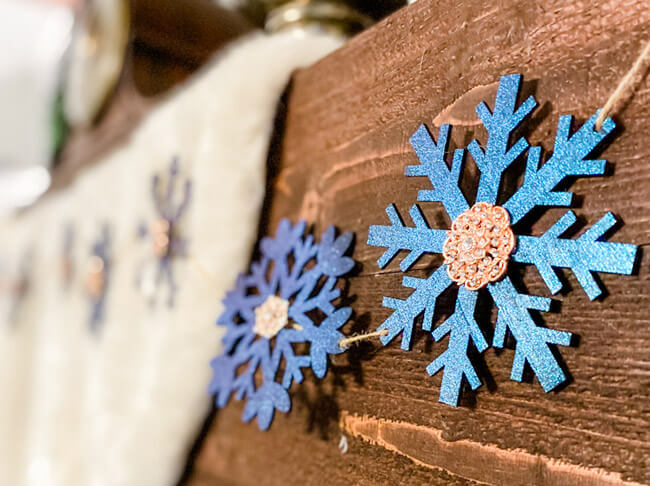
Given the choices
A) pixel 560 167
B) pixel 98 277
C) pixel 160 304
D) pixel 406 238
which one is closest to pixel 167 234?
pixel 160 304

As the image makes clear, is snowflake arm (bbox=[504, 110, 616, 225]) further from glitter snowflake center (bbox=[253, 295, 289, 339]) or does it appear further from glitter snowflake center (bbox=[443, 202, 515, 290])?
glitter snowflake center (bbox=[253, 295, 289, 339])

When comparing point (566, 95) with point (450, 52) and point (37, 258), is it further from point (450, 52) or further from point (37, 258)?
point (37, 258)

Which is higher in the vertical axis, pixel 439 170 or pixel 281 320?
pixel 439 170

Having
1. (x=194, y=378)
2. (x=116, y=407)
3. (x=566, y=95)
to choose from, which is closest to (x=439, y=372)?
(x=566, y=95)

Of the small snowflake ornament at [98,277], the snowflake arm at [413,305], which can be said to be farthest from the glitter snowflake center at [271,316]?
the small snowflake ornament at [98,277]

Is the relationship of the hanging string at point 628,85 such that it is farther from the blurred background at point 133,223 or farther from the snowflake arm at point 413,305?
the blurred background at point 133,223

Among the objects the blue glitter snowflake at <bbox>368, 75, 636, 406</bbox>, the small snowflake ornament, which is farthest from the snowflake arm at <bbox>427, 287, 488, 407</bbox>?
the small snowflake ornament

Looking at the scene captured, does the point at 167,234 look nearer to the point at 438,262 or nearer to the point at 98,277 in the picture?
the point at 98,277
